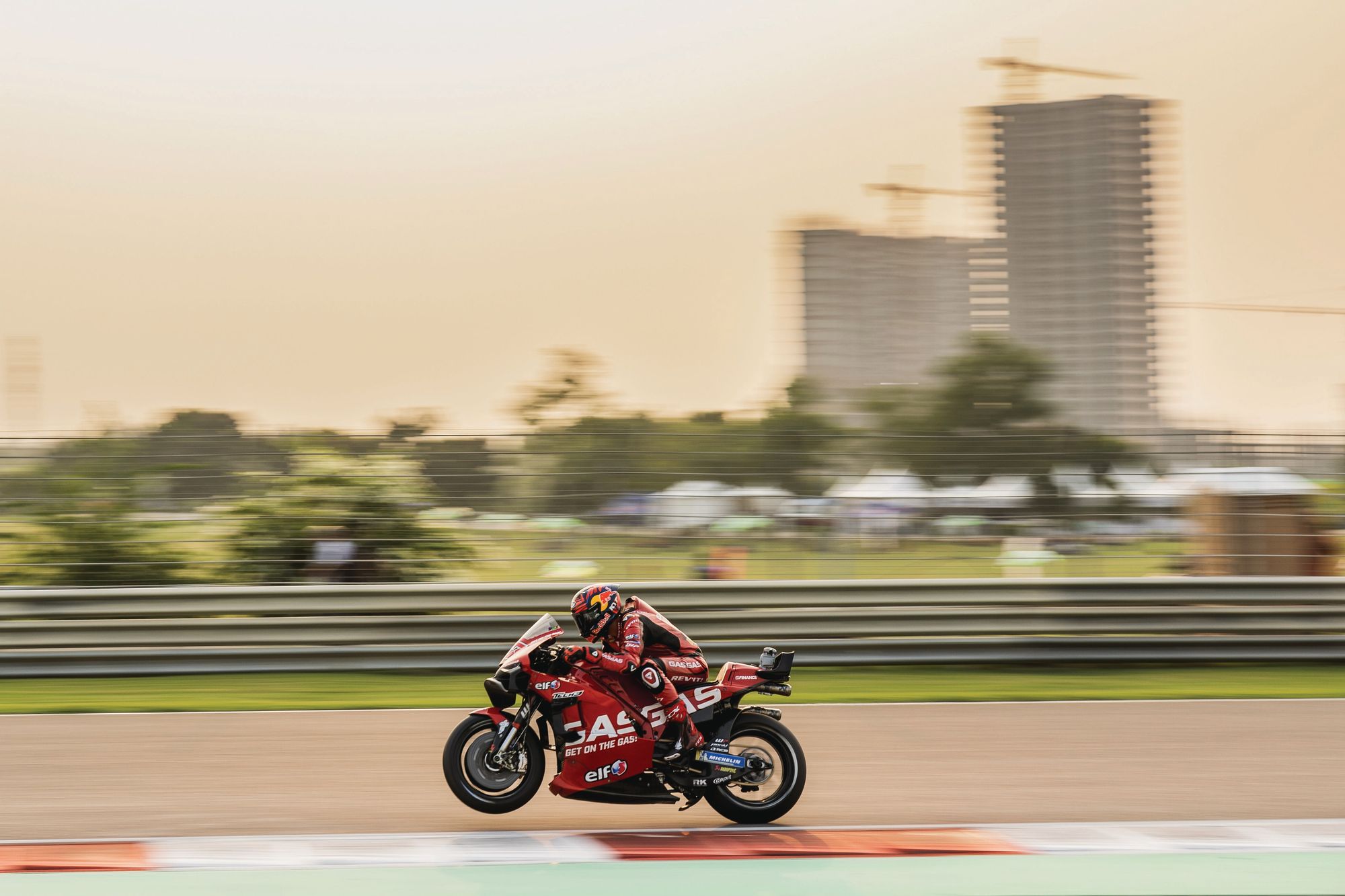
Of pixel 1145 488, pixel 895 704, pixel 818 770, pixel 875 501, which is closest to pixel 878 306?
pixel 1145 488

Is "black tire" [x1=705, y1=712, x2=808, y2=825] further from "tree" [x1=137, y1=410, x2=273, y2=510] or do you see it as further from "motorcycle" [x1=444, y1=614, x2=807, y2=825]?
"tree" [x1=137, y1=410, x2=273, y2=510]

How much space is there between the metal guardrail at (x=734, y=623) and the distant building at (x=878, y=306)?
2249 millimetres

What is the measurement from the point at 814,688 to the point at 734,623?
0.99 meters

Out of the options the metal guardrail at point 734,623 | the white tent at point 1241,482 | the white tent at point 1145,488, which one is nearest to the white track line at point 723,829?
the metal guardrail at point 734,623

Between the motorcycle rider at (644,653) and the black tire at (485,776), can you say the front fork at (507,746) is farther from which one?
the motorcycle rider at (644,653)

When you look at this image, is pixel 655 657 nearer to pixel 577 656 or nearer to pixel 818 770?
pixel 577 656

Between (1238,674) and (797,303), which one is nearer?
(1238,674)

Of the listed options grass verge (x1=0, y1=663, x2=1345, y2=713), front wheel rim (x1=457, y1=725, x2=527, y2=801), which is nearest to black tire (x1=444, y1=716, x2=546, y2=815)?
front wheel rim (x1=457, y1=725, x2=527, y2=801)

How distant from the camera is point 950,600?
456 inches

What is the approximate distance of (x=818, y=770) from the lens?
7.58 metres

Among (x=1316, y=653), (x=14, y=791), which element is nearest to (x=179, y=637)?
(x=14, y=791)

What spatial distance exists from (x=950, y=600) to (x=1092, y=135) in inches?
1329

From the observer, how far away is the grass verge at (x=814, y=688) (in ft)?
32.8

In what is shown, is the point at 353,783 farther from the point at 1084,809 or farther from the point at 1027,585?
the point at 1027,585
